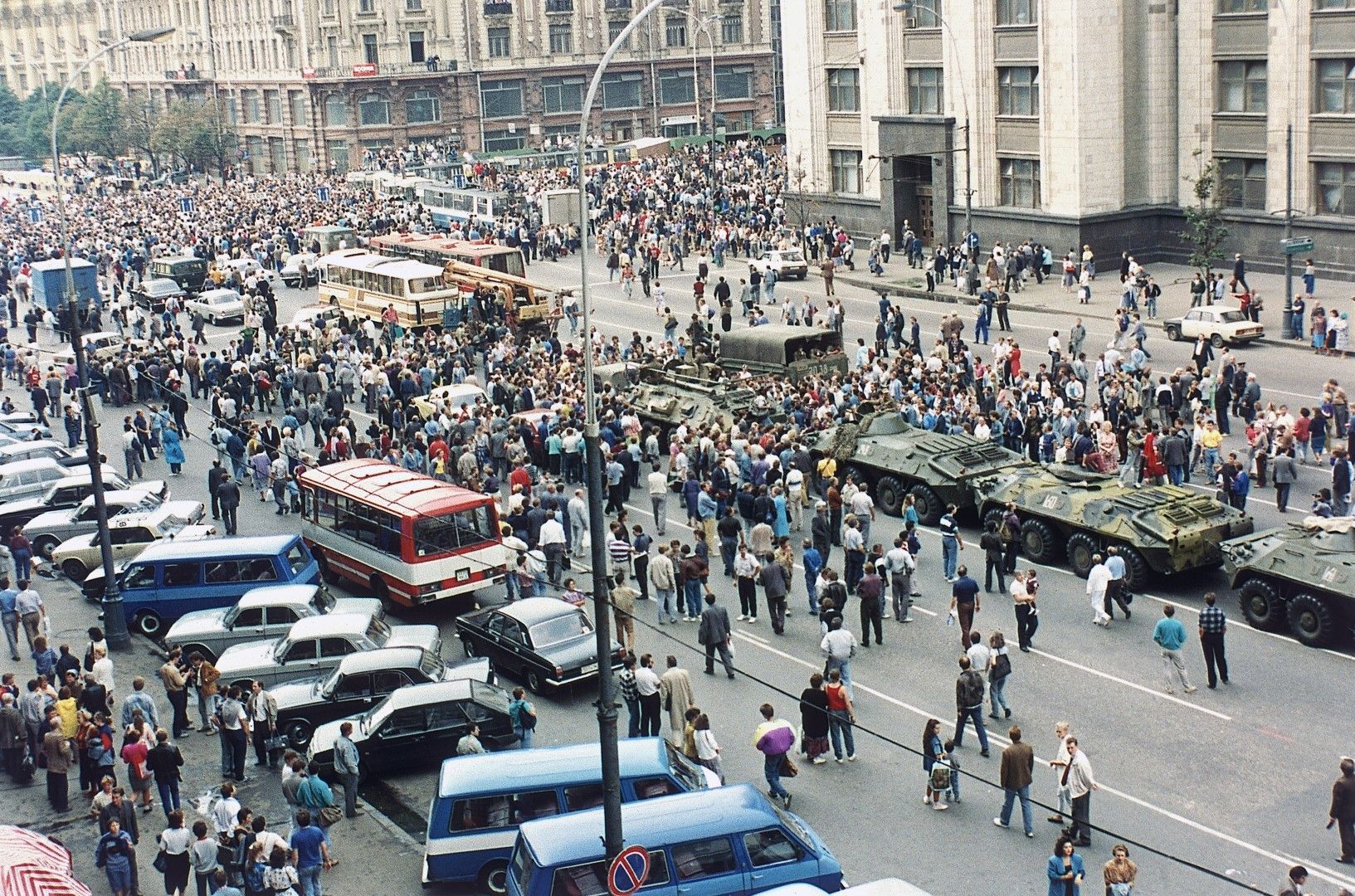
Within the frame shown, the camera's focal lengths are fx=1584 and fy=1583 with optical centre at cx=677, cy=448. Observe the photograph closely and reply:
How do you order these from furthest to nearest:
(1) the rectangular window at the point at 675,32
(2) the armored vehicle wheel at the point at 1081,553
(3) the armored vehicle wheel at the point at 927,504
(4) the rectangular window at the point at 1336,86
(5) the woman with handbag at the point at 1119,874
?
(1) the rectangular window at the point at 675,32 < (4) the rectangular window at the point at 1336,86 < (3) the armored vehicle wheel at the point at 927,504 < (2) the armored vehicle wheel at the point at 1081,553 < (5) the woman with handbag at the point at 1119,874

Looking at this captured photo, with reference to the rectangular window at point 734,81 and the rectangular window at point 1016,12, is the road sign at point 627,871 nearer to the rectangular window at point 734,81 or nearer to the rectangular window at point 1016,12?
the rectangular window at point 1016,12

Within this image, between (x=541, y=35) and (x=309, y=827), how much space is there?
100 m

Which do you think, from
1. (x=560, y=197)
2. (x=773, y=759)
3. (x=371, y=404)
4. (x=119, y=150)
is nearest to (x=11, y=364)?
(x=371, y=404)

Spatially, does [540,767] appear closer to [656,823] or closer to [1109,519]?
[656,823]

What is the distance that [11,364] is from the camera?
167 ft

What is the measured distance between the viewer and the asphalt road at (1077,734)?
1811cm

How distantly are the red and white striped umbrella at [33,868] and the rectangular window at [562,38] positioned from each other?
100m

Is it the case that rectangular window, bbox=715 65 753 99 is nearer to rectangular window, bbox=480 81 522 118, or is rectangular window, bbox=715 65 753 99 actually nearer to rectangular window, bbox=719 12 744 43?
rectangular window, bbox=719 12 744 43

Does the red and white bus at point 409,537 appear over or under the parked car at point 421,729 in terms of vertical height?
over

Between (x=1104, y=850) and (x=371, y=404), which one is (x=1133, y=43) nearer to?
(x=371, y=404)

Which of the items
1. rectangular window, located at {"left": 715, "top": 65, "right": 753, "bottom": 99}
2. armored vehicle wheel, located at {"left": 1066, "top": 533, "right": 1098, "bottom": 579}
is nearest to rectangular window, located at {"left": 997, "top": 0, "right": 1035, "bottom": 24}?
armored vehicle wheel, located at {"left": 1066, "top": 533, "right": 1098, "bottom": 579}

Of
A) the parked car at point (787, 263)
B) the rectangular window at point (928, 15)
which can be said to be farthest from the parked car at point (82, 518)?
the rectangular window at point (928, 15)

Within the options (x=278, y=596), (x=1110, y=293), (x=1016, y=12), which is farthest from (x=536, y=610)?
(x=1016, y=12)

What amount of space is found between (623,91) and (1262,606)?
95679 mm
